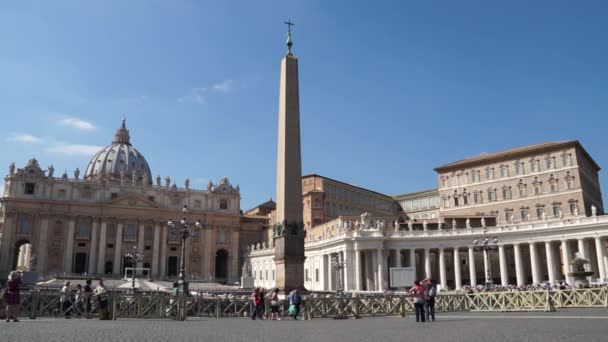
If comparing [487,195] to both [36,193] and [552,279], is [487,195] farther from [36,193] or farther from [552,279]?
[36,193]

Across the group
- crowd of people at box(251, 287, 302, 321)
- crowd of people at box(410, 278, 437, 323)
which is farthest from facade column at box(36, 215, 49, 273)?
crowd of people at box(410, 278, 437, 323)

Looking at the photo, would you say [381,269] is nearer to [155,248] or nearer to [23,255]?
[155,248]

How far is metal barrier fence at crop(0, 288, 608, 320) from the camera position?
14867 millimetres

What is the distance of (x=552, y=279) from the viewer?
39500 millimetres

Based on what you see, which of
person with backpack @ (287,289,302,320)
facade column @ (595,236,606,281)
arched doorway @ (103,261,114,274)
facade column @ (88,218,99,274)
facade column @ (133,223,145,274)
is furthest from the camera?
facade column @ (133,223,145,274)

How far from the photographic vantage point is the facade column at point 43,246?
67750mm

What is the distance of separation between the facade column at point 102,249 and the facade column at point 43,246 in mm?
6806

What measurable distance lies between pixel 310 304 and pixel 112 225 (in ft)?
A: 213

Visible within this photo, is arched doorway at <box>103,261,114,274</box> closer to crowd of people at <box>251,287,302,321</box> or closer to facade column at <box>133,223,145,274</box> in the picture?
facade column at <box>133,223,145,274</box>

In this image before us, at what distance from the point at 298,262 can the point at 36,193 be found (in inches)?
2571

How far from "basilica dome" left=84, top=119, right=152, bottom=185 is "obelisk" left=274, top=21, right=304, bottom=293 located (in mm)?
85656

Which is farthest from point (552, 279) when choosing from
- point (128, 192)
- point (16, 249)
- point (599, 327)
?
point (16, 249)

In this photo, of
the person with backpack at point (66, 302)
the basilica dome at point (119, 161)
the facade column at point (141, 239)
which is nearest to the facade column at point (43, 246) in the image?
the facade column at point (141, 239)

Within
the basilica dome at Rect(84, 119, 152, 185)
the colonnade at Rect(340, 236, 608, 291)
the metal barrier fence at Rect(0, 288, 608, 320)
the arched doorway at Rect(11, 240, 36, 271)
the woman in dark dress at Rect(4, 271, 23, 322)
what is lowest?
the metal barrier fence at Rect(0, 288, 608, 320)
